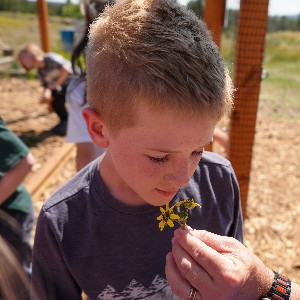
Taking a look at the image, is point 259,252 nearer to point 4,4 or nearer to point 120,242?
point 120,242

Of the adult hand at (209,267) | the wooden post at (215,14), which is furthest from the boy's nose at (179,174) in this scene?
the wooden post at (215,14)

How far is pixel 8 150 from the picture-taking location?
210 cm

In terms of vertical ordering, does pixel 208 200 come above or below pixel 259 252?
above

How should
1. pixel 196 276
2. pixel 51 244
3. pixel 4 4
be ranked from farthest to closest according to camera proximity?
pixel 4 4 → pixel 51 244 → pixel 196 276

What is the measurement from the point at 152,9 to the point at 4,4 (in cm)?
3847

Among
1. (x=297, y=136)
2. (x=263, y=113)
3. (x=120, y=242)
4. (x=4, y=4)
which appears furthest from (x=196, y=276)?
(x=4, y=4)

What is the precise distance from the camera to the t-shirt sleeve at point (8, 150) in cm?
208

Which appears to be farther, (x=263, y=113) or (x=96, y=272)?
(x=263, y=113)

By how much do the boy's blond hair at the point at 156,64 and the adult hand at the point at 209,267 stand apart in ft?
1.26

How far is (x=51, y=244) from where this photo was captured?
140cm

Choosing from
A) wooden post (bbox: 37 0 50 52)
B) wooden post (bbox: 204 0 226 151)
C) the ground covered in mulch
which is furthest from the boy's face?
wooden post (bbox: 37 0 50 52)

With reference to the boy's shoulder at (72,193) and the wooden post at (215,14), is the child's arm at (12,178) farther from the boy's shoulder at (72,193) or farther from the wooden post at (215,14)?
the wooden post at (215,14)

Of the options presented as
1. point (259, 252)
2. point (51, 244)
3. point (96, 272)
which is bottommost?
point (259, 252)

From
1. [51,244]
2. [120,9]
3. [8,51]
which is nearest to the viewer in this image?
[120,9]
